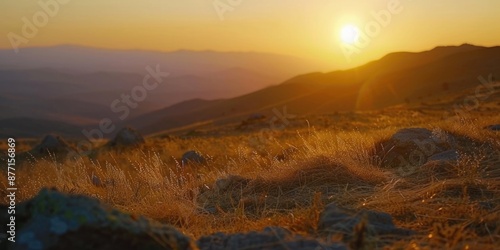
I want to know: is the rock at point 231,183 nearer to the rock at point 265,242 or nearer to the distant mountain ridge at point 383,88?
the rock at point 265,242

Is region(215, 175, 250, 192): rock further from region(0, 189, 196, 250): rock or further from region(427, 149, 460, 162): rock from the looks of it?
region(0, 189, 196, 250): rock

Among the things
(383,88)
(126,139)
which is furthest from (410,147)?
(383,88)

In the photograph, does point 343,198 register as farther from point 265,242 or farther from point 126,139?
point 126,139

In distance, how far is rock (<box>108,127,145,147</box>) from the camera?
61.8 feet

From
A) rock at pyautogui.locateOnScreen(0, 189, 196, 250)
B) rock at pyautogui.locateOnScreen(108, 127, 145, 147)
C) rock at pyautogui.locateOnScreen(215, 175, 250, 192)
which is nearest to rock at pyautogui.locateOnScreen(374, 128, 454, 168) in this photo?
rock at pyautogui.locateOnScreen(215, 175, 250, 192)

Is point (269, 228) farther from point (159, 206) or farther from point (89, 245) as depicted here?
point (159, 206)

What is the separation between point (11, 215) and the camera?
2.76 m

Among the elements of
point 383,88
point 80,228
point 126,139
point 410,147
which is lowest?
point 80,228

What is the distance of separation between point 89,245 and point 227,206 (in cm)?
286

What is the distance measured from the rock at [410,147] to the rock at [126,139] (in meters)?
13.2

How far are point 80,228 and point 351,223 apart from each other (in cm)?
169

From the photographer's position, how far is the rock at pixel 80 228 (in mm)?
2156

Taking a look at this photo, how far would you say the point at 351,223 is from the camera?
123 inches

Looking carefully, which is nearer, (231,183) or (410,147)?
(231,183)
